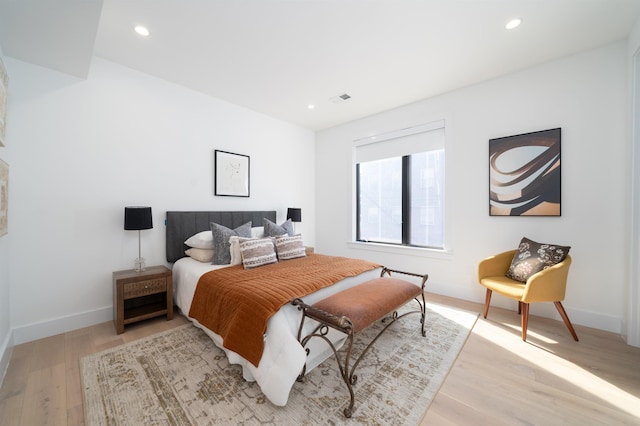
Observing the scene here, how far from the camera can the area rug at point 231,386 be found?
56.1 inches

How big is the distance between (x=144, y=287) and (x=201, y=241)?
71 cm

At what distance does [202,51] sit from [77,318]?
3003 millimetres

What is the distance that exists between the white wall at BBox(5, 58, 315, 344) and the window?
2.57 m

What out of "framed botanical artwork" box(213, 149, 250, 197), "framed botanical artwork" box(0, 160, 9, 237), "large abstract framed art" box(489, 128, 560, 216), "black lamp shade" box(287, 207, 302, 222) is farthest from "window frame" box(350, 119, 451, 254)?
"framed botanical artwork" box(0, 160, 9, 237)

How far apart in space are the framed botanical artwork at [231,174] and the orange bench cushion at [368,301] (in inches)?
95.6

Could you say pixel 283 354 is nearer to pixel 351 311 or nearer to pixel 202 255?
pixel 351 311

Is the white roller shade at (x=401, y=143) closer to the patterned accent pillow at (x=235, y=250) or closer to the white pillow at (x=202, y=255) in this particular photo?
the patterned accent pillow at (x=235, y=250)

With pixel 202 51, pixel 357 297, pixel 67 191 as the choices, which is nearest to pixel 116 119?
pixel 67 191

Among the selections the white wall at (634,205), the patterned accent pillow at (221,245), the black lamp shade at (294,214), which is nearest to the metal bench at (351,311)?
the patterned accent pillow at (221,245)

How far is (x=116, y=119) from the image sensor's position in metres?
2.67

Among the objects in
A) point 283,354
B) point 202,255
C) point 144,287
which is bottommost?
point 283,354

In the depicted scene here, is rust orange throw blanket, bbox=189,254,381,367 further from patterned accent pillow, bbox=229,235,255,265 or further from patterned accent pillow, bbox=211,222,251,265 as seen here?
patterned accent pillow, bbox=211,222,251,265

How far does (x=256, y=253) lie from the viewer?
2678 millimetres

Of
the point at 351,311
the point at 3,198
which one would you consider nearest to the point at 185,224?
the point at 3,198
